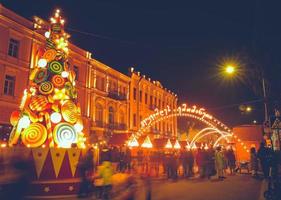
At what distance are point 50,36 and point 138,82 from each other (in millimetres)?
30358

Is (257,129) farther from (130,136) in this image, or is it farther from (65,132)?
(65,132)

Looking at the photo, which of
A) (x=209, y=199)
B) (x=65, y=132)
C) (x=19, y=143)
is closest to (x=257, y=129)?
(x=209, y=199)

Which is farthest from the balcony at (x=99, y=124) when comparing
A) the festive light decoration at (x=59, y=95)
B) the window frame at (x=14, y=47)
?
the festive light decoration at (x=59, y=95)

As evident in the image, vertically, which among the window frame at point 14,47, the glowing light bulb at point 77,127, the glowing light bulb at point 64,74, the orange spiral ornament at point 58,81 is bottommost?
the glowing light bulb at point 77,127

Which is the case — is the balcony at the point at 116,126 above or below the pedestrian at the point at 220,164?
above

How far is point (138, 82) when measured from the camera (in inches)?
1714

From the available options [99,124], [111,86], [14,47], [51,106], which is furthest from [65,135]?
[111,86]

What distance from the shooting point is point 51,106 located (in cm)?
1233

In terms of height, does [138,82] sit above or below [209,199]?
above

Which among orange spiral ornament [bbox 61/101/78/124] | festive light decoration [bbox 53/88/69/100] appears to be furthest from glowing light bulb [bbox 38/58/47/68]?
orange spiral ornament [bbox 61/101/78/124]

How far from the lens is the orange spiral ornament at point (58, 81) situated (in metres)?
12.6

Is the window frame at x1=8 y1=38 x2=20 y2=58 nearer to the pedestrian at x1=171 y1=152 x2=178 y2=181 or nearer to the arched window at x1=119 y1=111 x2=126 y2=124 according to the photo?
the pedestrian at x1=171 y1=152 x2=178 y2=181

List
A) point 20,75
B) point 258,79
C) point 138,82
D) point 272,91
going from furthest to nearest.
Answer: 1. point 138,82
2. point 20,75
3. point 258,79
4. point 272,91

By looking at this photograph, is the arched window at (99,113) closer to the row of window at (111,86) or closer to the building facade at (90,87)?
the building facade at (90,87)
